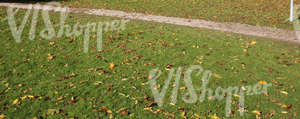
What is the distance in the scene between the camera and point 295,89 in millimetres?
5027

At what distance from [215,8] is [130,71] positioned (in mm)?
9921

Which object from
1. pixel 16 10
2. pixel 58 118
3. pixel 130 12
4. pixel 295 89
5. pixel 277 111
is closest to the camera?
pixel 58 118

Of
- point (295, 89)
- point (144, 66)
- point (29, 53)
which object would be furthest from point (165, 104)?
point (29, 53)

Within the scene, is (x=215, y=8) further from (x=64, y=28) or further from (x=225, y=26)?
(x=64, y=28)

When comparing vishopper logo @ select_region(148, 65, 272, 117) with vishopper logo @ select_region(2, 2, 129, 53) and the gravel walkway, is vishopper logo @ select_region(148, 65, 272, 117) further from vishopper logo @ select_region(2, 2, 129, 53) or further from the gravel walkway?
the gravel walkway

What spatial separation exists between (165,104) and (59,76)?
2267 millimetres

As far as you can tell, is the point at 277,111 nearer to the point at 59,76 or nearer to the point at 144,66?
the point at 144,66

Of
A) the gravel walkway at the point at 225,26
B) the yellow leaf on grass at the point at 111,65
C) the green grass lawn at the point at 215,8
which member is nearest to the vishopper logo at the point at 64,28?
the yellow leaf on grass at the point at 111,65

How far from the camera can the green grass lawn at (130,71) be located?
4125mm

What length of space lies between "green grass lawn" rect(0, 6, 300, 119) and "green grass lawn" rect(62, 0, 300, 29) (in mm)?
3451

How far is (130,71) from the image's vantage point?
5402 mm

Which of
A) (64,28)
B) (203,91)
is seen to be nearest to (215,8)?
(64,28)

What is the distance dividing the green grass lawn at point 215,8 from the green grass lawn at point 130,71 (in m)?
3.45

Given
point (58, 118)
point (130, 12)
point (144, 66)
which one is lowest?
point (58, 118)
